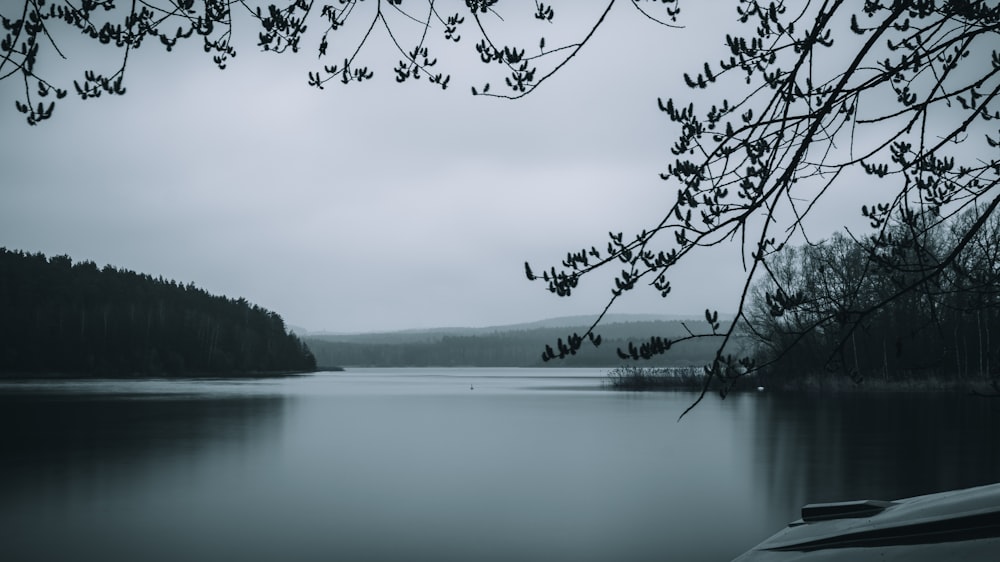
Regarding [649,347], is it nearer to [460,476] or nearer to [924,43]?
[924,43]

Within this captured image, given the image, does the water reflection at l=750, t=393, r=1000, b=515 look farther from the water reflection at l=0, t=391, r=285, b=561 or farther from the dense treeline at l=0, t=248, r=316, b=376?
the dense treeline at l=0, t=248, r=316, b=376

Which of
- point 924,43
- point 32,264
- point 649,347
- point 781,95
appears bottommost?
point 649,347

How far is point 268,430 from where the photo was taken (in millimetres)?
26484

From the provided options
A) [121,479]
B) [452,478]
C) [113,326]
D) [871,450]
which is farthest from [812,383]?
[113,326]

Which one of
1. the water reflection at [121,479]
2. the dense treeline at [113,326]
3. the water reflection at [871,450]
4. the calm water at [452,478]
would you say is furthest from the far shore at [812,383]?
the dense treeline at [113,326]

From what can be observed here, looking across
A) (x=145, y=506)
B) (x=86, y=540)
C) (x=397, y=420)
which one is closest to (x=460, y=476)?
(x=145, y=506)

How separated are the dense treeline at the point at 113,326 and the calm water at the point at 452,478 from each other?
5634 centimetres

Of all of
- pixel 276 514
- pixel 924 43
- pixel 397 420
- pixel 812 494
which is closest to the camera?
pixel 924 43

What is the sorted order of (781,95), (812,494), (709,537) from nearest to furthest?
(781,95), (709,537), (812,494)

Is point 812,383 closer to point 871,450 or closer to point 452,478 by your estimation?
point 871,450

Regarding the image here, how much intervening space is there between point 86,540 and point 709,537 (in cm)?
858

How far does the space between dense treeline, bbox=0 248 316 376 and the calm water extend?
5634cm

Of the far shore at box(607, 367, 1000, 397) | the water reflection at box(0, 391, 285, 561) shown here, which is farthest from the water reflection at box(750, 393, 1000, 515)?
the water reflection at box(0, 391, 285, 561)

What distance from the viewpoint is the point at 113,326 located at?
88438 mm
